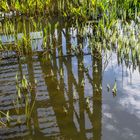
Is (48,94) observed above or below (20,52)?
below

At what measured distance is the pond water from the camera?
3.35 metres

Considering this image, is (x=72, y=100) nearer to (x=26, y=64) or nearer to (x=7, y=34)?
(x=26, y=64)

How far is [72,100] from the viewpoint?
3902 millimetres

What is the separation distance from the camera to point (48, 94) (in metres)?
4.09

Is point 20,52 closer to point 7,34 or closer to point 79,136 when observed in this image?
point 7,34

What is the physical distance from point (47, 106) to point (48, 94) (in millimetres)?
282

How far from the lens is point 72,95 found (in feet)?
13.1

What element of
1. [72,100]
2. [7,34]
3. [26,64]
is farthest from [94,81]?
[7,34]

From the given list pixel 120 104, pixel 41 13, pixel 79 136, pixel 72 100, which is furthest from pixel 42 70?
pixel 41 13

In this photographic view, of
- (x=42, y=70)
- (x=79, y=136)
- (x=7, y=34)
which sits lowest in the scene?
(x=79, y=136)

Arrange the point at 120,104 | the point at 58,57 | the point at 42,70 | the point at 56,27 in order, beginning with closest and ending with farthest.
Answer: the point at 120,104 < the point at 42,70 < the point at 58,57 < the point at 56,27

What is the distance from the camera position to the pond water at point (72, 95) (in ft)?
11.0

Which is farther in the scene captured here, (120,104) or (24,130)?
(120,104)

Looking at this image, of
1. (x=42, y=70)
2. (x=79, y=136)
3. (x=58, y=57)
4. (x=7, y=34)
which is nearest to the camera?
(x=79, y=136)
